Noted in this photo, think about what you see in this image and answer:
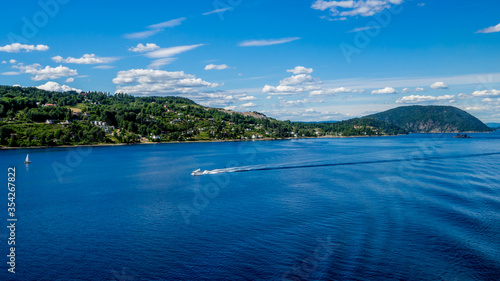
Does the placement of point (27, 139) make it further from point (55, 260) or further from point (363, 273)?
point (363, 273)

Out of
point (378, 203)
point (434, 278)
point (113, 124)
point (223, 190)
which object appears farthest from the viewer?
point (113, 124)

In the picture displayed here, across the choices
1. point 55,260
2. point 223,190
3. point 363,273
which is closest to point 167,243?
point 55,260

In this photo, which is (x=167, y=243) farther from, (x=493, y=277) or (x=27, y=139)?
(x=27, y=139)

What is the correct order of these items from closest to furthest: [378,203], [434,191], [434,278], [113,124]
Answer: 1. [434,278]
2. [378,203]
3. [434,191]
4. [113,124]

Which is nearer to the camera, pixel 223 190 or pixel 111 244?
pixel 111 244

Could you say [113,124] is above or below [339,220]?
above

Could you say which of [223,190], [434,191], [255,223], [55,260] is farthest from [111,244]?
[434,191]
